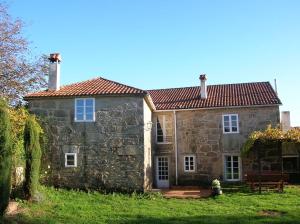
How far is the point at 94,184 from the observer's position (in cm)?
1902

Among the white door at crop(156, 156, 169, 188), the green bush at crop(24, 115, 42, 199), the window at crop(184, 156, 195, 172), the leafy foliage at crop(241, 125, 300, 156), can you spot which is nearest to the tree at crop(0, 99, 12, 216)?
the green bush at crop(24, 115, 42, 199)

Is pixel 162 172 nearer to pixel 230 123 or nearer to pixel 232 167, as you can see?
pixel 232 167

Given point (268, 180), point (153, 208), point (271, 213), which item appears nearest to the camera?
point (271, 213)

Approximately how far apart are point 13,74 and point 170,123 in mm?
11137

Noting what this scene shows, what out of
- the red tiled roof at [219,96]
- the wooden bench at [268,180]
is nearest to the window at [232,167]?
the red tiled roof at [219,96]

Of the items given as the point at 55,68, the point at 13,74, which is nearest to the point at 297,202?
the point at 55,68

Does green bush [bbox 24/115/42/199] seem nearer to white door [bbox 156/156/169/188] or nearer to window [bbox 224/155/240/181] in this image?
white door [bbox 156/156/169/188]

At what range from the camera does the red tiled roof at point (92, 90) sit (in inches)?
762

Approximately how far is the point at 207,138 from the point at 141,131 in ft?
22.7

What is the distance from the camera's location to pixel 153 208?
15164 millimetres

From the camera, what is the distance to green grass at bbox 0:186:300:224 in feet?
42.2

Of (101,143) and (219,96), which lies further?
(219,96)

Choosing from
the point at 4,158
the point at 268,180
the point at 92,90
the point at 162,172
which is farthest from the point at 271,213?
the point at 162,172

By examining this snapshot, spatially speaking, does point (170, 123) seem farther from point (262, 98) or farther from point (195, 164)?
point (262, 98)
